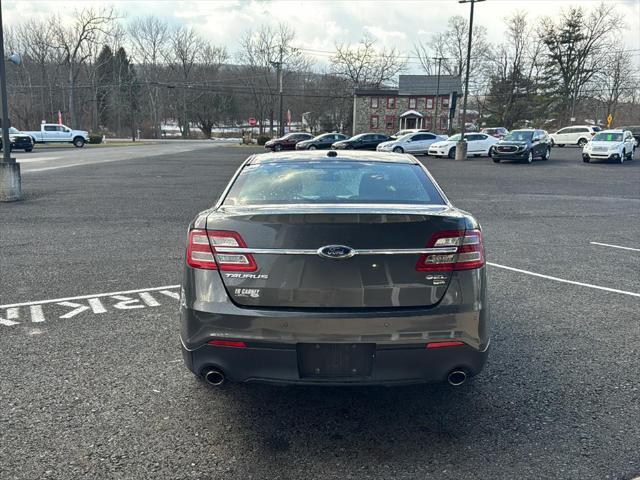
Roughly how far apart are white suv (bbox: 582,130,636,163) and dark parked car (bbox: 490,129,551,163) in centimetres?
238

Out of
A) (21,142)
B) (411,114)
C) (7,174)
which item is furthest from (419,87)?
(7,174)

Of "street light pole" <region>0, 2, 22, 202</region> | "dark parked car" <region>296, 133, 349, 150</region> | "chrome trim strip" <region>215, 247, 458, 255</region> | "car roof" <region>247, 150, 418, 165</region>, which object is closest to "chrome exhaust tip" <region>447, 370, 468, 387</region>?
"chrome trim strip" <region>215, 247, 458, 255</region>

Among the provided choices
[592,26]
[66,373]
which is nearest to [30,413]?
[66,373]

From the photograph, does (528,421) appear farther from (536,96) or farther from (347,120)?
(347,120)

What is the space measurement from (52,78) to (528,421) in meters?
85.9

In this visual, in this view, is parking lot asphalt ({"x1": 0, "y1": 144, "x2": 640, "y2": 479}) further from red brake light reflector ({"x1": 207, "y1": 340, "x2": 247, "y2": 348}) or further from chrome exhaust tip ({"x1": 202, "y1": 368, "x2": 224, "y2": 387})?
red brake light reflector ({"x1": 207, "y1": 340, "x2": 247, "y2": 348})

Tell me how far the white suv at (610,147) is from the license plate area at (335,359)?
2955cm

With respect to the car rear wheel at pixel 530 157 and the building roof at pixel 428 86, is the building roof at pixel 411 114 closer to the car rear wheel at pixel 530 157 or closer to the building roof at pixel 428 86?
the building roof at pixel 428 86

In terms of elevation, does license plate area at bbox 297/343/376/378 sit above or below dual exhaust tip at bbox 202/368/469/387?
above

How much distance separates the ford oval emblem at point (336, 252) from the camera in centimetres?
270

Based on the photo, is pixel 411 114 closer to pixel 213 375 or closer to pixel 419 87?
pixel 419 87

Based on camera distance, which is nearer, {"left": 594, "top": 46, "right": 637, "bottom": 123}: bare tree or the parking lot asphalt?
the parking lot asphalt

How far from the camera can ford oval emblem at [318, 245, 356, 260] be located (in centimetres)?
270

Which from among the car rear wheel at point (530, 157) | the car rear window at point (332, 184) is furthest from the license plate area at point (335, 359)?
the car rear wheel at point (530, 157)
